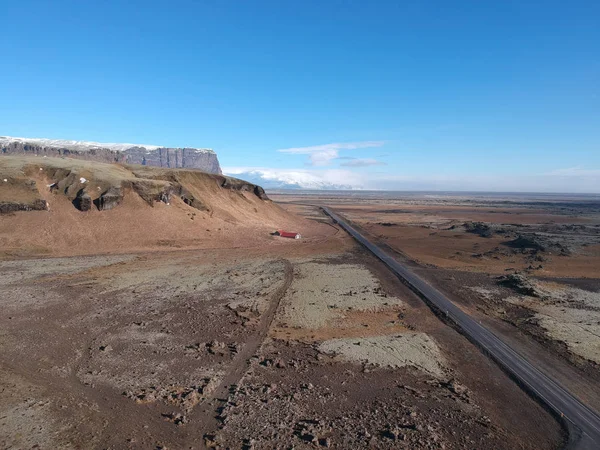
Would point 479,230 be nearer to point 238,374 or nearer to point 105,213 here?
point 105,213

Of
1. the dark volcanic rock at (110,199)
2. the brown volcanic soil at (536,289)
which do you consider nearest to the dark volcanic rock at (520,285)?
the brown volcanic soil at (536,289)

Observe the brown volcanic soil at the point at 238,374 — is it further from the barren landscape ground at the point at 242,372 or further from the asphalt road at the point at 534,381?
the asphalt road at the point at 534,381

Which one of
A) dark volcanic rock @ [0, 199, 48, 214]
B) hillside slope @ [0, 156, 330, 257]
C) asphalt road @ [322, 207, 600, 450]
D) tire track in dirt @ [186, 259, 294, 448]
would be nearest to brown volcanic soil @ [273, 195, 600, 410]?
Result: asphalt road @ [322, 207, 600, 450]

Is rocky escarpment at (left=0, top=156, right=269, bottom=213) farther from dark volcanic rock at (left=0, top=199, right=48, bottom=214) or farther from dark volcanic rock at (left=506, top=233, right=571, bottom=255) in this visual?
dark volcanic rock at (left=506, top=233, right=571, bottom=255)

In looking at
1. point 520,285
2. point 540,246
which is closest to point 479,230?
point 540,246

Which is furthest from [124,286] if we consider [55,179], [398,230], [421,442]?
[398,230]

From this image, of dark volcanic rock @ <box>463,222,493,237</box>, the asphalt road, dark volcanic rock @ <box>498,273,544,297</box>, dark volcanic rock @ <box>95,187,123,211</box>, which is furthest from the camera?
dark volcanic rock @ <box>463,222,493,237</box>

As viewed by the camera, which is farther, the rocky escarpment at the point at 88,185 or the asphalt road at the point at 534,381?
the rocky escarpment at the point at 88,185
